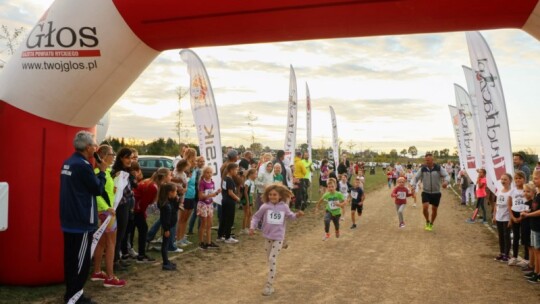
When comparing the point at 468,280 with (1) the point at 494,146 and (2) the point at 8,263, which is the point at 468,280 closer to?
(1) the point at 494,146

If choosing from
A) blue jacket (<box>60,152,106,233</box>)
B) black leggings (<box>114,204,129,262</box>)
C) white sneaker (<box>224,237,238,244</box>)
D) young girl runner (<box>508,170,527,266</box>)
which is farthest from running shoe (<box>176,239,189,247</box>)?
young girl runner (<box>508,170,527,266</box>)

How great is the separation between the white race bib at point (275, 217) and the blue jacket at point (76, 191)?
223 centimetres

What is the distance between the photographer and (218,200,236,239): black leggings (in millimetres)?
9102

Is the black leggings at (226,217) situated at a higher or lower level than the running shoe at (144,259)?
higher

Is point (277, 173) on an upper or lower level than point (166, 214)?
upper

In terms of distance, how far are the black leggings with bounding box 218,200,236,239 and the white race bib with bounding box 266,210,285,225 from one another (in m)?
3.21

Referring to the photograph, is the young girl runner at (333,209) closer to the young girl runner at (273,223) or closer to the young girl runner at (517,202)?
the young girl runner at (517,202)

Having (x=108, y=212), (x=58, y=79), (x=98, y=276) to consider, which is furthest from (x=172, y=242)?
(x=58, y=79)

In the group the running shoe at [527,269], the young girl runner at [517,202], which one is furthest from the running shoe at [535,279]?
the young girl runner at [517,202]

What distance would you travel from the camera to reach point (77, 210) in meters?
4.85

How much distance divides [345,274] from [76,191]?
158 inches

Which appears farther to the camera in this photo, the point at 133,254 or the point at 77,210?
the point at 133,254

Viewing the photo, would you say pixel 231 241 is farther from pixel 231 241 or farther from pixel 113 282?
pixel 113 282

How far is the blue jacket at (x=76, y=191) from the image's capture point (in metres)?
4.82
